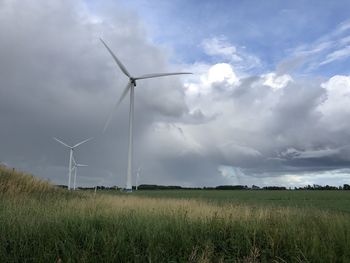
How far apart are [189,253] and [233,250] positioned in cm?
118

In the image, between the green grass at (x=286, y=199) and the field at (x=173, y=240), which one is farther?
the green grass at (x=286, y=199)

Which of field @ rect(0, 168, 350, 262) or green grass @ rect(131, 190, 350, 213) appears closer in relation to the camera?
field @ rect(0, 168, 350, 262)

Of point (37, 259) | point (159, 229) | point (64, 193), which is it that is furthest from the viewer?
point (64, 193)

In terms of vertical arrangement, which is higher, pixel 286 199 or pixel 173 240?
pixel 286 199

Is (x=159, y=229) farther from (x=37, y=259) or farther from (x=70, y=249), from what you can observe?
(x=37, y=259)

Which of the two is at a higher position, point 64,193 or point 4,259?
point 64,193

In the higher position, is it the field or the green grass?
the green grass

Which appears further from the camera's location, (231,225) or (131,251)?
(231,225)

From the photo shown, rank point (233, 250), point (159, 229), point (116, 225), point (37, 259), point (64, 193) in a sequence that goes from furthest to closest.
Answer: point (64, 193), point (116, 225), point (159, 229), point (233, 250), point (37, 259)

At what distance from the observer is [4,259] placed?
955 cm

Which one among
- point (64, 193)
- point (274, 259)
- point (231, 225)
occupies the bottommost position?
point (274, 259)

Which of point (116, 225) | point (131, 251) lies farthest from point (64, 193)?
point (131, 251)

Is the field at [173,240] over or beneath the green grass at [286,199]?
beneath

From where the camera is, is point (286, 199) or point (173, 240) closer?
point (173, 240)
